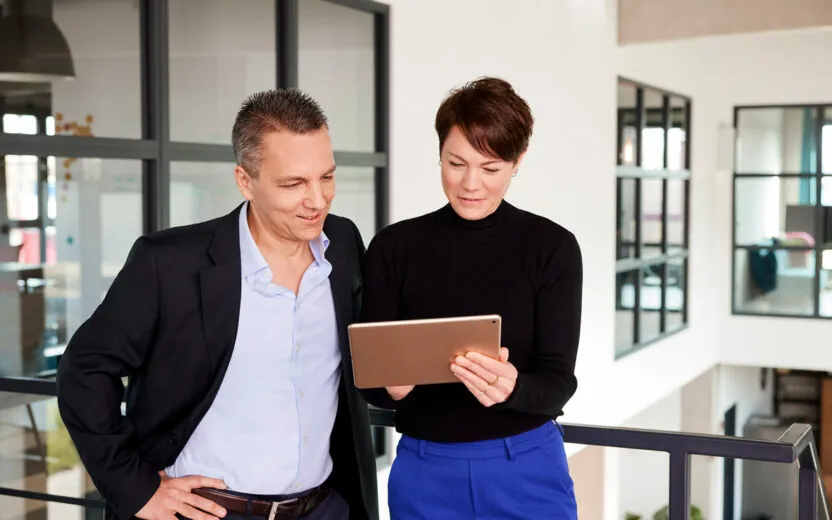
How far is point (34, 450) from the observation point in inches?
148

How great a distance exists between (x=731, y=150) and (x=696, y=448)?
37.0 ft

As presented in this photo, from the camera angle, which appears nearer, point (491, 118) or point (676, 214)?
point (491, 118)

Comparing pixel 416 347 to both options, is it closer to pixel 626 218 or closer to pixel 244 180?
pixel 244 180

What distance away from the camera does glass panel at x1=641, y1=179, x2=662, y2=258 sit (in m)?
10.5

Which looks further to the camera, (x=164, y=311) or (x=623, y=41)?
(x=623, y=41)

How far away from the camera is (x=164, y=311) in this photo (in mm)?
1687

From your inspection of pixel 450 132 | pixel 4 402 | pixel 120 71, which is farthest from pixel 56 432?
pixel 450 132

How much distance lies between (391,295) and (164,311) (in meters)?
0.38

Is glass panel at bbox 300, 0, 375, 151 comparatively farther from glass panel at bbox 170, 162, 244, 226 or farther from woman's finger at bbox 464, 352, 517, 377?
woman's finger at bbox 464, 352, 517, 377

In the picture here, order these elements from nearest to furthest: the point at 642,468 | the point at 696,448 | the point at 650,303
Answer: the point at 696,448 < the point at 642,468 < the point at 650,303

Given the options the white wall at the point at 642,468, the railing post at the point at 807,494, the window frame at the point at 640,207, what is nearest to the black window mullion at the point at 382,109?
the white wall at the point at 642,468

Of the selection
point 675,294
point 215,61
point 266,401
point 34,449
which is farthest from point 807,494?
point 675,294

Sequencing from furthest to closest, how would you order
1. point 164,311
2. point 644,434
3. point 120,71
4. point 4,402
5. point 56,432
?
point 120,71 < point 56,432 < point 4,402 < point 644,434 < point 164,311

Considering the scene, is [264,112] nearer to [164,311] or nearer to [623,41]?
[164,311]
